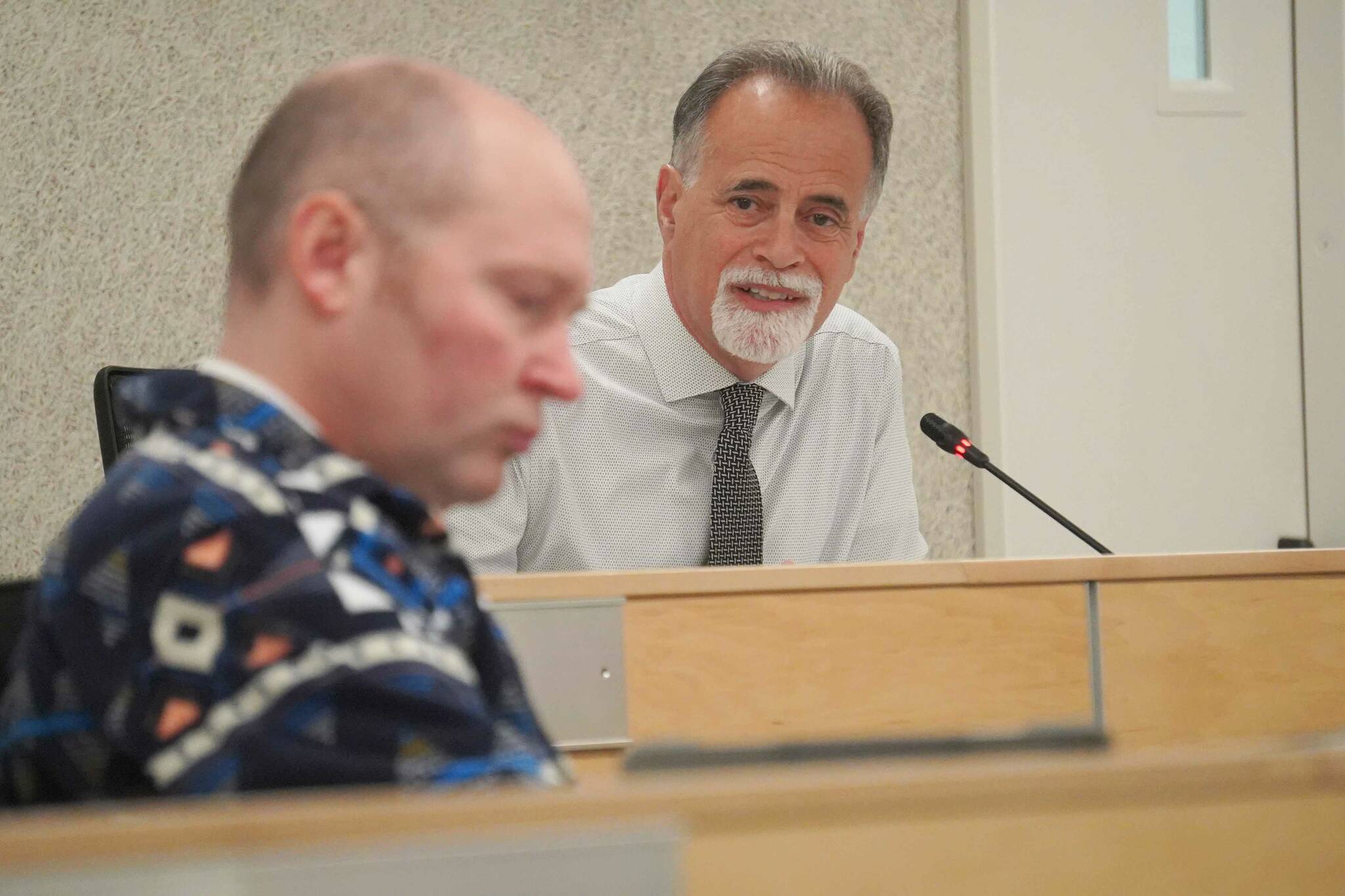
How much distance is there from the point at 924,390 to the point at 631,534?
1051 millimetres

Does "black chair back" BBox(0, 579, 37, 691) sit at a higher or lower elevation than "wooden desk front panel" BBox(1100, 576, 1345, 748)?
higher

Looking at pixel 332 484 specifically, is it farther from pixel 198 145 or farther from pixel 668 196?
pixel 198 145

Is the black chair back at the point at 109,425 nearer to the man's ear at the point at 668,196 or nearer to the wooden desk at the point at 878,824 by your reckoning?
the man's ear at the point at 668,196

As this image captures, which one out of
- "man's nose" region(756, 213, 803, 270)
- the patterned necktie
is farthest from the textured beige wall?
the patterned necktie

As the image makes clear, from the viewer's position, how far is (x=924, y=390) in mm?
2666

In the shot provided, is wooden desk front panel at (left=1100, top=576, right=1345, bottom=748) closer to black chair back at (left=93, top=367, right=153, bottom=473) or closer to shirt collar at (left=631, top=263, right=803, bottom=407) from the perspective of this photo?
shirt collar at (left=631, top=263, right=803, bottom=407)

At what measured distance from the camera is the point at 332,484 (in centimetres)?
51

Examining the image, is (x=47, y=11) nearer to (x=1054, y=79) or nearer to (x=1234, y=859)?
(x=1054, y=79)

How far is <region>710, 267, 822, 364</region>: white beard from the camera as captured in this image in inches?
73.5

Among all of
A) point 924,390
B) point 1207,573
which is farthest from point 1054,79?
point 1207,573

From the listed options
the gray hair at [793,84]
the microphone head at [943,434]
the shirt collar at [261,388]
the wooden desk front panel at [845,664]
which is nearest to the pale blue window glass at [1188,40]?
the gray hair at [793,84]

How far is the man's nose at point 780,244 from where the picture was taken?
1909mm

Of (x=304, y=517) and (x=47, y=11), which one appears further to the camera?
(x=47, y=11)

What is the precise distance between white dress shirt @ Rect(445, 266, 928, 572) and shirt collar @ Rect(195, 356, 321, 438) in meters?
1.14
